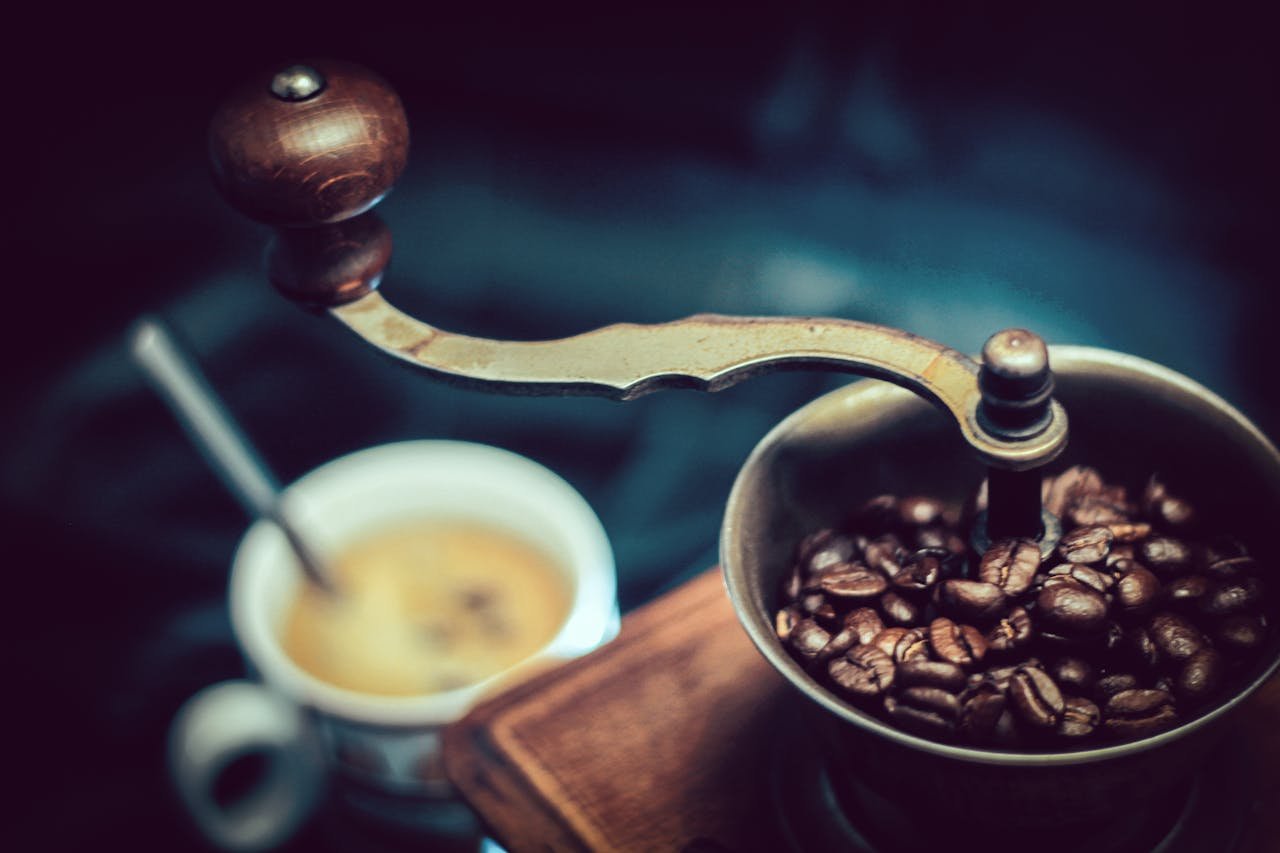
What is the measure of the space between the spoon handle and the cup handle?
5.3 inches

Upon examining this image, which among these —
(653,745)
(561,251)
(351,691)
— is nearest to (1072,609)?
(653,745)

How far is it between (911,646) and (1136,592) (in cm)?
11

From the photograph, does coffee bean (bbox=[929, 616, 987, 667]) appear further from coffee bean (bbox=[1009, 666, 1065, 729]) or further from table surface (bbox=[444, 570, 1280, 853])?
table surface (bbox=[444, 570, 1280, 853])

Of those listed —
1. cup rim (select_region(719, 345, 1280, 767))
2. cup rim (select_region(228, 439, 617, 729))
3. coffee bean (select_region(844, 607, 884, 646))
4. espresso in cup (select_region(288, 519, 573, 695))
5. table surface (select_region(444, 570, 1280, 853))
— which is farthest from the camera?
espresso in cup (select_region(288, 519, 573, 695))

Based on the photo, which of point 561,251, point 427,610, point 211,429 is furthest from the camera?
point 561,251

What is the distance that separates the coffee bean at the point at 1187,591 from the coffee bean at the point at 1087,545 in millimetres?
36

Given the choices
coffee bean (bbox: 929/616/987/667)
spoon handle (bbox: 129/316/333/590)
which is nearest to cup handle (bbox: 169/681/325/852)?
spoon handle (bbox: 129/316/333/590)

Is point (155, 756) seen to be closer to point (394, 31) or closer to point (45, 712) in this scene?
point (45, 712)

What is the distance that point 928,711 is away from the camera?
2.03 ft

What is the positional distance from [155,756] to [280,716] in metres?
0.32

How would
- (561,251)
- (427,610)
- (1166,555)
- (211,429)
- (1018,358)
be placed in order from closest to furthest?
(1018,358), (1166,555), (211,429), (427,610), (561,251)

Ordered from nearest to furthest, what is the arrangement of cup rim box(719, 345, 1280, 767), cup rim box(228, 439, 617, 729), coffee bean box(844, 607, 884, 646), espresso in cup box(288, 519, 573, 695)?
cup rim box(719, 345, 1280, 767)
coffee bean box(844, 607, 884, 646)
cup rim box(228, 439, 617, 729)
espresso in cup box(288, 519, 573, 695)

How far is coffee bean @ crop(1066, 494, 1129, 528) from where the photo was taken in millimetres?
729

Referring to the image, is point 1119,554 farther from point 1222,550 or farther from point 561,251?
Result: point 561,251
